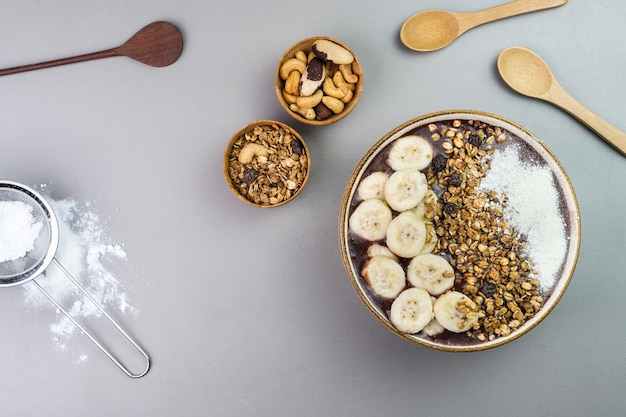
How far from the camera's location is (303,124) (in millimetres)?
1117

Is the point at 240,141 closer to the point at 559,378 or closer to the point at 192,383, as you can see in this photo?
the point at 192,383

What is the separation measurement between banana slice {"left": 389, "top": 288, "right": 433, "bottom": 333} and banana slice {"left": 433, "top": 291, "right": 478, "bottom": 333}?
0.02 m

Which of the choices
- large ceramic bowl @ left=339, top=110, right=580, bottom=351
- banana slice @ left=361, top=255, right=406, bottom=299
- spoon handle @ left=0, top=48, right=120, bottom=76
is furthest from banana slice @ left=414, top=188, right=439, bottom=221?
spoon handle @ left=0, top=48, right=120, bottom=76

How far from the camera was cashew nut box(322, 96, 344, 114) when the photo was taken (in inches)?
40.6

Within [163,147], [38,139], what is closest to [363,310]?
[163,147]

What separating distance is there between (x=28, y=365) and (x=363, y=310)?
0.76 m

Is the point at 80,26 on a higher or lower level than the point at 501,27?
higher

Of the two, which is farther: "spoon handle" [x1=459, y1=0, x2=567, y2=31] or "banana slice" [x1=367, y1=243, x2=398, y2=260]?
"spoon handle" [x1=459, y1=0, x2=567, y2=31]

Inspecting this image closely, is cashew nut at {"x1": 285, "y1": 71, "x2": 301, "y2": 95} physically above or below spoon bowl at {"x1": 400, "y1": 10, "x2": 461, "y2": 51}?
above

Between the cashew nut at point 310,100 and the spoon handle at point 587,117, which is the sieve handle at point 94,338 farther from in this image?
the spoon handle at point 587,117

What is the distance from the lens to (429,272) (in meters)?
0.98

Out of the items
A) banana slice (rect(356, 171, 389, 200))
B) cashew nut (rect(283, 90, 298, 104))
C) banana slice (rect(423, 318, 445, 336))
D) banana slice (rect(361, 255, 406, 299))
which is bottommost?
banana slice (rect(423, 318, 445, 336))

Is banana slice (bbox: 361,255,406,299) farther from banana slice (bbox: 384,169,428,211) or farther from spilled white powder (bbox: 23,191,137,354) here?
spilled white powder (bbox: 23,191,137,354)

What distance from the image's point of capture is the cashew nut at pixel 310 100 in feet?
3.37
